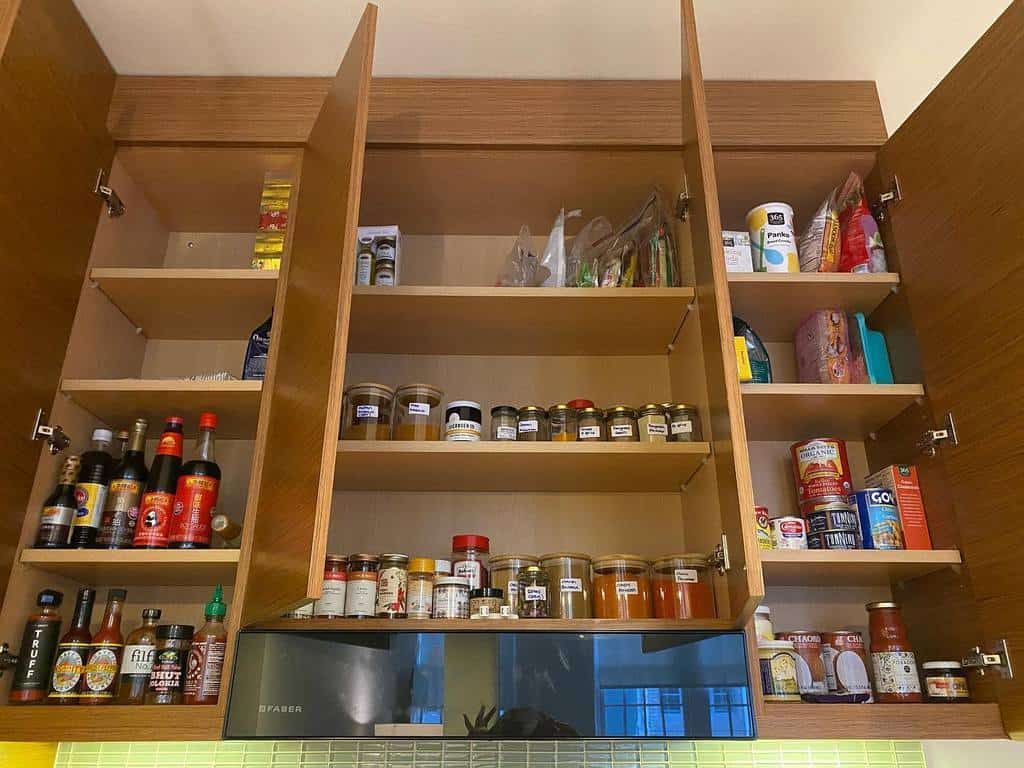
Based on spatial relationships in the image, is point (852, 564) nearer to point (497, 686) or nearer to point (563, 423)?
point (563, 423)

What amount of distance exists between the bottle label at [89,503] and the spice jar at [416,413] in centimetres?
56

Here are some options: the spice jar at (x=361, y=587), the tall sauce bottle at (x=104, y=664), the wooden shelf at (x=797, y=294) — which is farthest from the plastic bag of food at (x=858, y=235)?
the tall sauce bottle at (x=104, y=664)

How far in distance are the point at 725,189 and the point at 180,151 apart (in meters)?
1.24

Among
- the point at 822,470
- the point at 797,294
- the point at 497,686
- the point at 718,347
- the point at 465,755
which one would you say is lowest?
the point at 465,755

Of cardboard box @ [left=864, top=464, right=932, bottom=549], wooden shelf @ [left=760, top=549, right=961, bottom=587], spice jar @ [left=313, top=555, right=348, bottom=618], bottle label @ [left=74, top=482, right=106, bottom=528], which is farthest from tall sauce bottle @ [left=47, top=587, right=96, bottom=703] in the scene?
cardboard box @ [left=864, top=464, right=932, bottom=549]

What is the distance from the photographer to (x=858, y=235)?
164cm

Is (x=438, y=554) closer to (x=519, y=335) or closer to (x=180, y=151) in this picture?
(x=519, y=335)

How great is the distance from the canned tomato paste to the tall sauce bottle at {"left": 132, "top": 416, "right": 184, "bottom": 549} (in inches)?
48.9

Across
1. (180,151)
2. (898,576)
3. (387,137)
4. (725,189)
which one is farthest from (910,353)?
(180,151)

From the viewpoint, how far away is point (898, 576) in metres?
1.53

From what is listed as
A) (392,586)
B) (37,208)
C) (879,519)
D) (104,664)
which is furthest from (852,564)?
(37,208)

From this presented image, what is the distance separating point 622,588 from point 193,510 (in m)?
0.81

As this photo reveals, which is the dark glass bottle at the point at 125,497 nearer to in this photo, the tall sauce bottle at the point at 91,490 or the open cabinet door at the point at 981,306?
the tall sauce bottle at the point at 91,490

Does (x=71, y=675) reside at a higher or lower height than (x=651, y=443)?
lower
